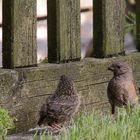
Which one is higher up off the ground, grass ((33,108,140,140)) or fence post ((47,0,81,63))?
fence post ((47,0,81,63))

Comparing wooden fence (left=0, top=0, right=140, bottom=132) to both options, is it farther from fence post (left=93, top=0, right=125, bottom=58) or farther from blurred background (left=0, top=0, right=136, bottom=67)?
blurred background (left=0, top=0, right=136, bottom=67)

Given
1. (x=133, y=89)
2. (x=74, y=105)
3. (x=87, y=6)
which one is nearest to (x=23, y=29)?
(x=74, y=105)

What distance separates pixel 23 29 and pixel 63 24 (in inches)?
21.4

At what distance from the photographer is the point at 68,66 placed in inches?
286

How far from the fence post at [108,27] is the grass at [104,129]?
4.68ft

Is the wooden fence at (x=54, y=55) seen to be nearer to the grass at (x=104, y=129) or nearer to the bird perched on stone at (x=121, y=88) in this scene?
the bird perched on stone at (x=121, y=88)

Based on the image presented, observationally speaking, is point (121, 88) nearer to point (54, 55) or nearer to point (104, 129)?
point (54, 55)

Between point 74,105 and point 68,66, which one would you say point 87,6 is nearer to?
point 68,66

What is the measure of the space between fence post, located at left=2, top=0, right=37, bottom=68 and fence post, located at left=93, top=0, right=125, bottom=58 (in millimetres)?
977

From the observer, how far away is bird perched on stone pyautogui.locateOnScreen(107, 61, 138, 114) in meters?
7.25

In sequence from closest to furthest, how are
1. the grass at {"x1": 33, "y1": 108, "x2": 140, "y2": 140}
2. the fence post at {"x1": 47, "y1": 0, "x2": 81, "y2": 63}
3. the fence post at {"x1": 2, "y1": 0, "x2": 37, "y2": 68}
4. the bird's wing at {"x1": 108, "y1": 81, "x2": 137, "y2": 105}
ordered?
the grass at {"x1": 33, "y1": 108, "x2": 140, "y2": 140}
the fence post at {"x1": 2, "y1": 0, "x2": 37, "y2": 68}
the fence post at {"x1": 47, "y1": 0, "x2": 81, "y2": 63}
the bird's wing at {"x1": 108, "y1": 81, "x2": 137, "y2": 105}

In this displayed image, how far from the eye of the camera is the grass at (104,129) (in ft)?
19.1

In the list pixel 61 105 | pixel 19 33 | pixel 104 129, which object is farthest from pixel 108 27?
pixel 104 129

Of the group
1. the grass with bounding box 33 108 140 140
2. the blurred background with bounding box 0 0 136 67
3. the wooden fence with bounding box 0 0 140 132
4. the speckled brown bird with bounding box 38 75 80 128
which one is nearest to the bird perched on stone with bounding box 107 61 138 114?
the wooden fence with bounding box 0 0 140 132
